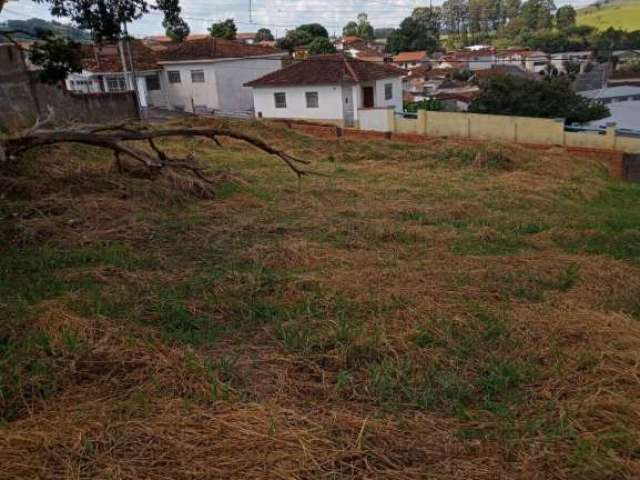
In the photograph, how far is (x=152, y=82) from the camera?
101 feet

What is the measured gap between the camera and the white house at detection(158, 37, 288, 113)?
2861 centimetres

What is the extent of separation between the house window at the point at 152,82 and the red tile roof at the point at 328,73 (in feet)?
22.5

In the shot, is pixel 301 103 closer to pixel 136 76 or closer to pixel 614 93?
pixel 136 76

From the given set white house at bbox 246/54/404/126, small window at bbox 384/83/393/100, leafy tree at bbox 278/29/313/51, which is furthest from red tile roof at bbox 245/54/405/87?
leafy tree at bbox 278/29/313/51

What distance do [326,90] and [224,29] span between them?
62.9 ft

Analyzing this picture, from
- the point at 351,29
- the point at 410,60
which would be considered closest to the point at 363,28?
the point at 351,29

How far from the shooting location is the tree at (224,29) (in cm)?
4054

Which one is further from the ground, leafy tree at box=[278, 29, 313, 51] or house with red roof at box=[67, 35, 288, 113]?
leafy tree at box=[278, 29, 313, 51]

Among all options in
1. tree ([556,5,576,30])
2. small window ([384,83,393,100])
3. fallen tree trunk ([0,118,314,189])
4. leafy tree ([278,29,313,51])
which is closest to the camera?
fallen tree trunk ([0,118,314,189])

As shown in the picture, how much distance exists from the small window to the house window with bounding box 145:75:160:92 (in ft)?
42.3

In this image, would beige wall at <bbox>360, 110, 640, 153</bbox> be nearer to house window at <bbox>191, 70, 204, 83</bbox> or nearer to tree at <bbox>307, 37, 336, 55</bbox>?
house window at <bbox>191, 70, 204, 83</bbox>

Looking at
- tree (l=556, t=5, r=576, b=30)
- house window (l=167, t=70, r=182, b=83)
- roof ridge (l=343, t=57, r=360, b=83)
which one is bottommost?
roof ridge (l=343, t=57, r=360, b=83)

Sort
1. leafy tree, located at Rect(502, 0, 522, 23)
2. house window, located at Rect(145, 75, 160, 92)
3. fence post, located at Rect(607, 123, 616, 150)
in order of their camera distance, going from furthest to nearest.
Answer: leafy tree, located at Rect(502, 0, 522, 23) < house window, located at Rect(145, 75, 160, 92) < fence post, located at Rect(607, 123, 616, 150)

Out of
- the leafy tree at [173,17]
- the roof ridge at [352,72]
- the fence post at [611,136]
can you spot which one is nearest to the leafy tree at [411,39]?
the roof ridge at [352,72]
